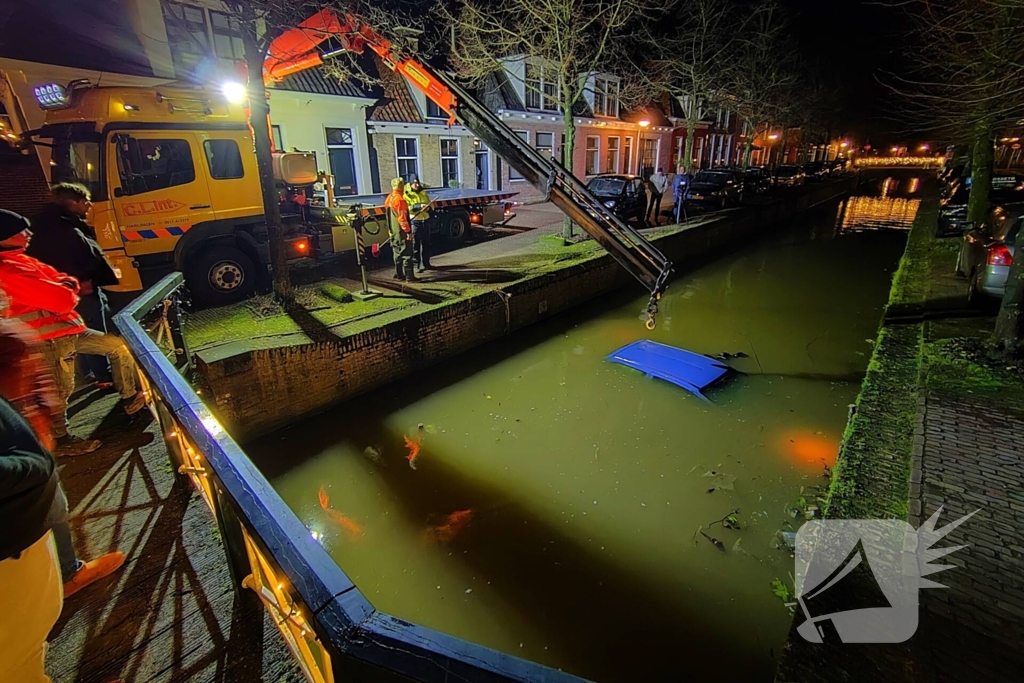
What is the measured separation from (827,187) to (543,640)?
32.1 m

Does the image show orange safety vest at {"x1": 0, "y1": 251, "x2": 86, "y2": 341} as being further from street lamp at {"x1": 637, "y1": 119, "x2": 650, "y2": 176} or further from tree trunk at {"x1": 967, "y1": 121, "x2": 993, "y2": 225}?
street lamp at {"x1": 637, "y1": 119, "x2": 650, "y2": 176}

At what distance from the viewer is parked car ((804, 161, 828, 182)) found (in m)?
33.5

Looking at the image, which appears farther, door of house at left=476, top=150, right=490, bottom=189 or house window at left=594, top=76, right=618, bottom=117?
house window at left=594, top=76, right=618, bottom=117

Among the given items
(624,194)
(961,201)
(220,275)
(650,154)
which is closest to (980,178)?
(961,201)

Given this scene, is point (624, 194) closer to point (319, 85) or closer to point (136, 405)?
point (319, 85)

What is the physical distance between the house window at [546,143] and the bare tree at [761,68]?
8.01 metres

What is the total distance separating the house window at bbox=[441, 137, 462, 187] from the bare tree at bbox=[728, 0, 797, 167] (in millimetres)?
12311

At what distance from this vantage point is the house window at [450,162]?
57.5ft

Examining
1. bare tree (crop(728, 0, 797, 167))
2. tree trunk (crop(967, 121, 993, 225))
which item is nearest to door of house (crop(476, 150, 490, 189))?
bare tree (crop(728, 0, 797, 167))

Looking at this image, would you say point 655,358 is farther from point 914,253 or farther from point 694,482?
point 914,253

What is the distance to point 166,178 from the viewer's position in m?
6.96

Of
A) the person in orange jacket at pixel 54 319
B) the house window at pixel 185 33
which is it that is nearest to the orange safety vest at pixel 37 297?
the person in orange jacket at pixel 54 319

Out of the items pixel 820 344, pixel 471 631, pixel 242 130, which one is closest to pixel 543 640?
pixel 471 631

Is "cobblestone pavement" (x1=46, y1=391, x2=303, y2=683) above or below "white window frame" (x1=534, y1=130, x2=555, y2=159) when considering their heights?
below
